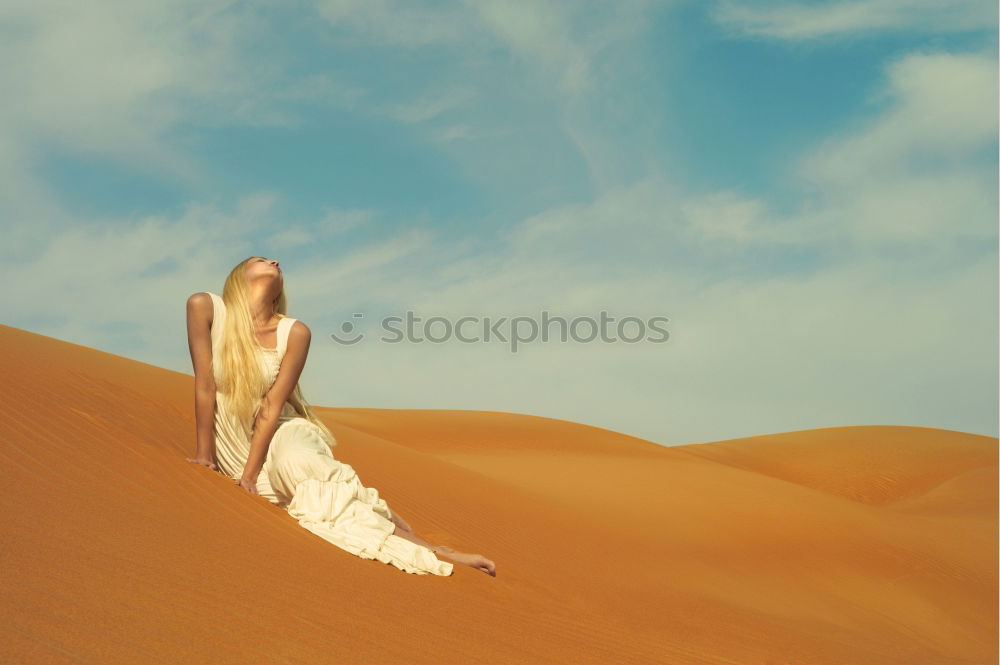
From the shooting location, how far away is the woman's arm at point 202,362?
614 centimetres

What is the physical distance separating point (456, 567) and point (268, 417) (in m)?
1.71

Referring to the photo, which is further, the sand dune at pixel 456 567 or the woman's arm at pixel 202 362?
the woman's arm at pixel 202 362

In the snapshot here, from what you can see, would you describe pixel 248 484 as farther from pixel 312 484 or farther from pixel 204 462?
pixel 312 484

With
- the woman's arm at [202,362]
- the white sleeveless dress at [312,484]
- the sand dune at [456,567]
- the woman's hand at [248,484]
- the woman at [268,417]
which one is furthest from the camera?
the woman's arm at [202,362]

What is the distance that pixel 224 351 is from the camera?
6211 millimetres

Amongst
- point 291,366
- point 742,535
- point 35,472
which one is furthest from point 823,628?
point 35,472

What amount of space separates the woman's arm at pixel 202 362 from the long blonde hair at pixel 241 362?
101mm

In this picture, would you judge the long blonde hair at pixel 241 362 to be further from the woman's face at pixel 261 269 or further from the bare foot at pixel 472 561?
the bare foot at pixel 472 561

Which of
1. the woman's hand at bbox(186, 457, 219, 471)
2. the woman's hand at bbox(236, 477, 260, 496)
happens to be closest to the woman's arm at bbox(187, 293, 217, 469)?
the woman's hand at bbox(186, 457, 219, 471)

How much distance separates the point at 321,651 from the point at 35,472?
94.0 inches

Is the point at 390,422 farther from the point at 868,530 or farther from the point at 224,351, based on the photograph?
the point at 224,351

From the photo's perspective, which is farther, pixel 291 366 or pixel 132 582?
pixel 291 366

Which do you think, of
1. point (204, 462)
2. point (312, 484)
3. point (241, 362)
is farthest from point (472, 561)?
point (241, 362)

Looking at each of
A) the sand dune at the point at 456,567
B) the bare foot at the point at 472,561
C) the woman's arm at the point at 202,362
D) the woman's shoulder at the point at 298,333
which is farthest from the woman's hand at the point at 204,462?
the bare foot at the point at 472,561
